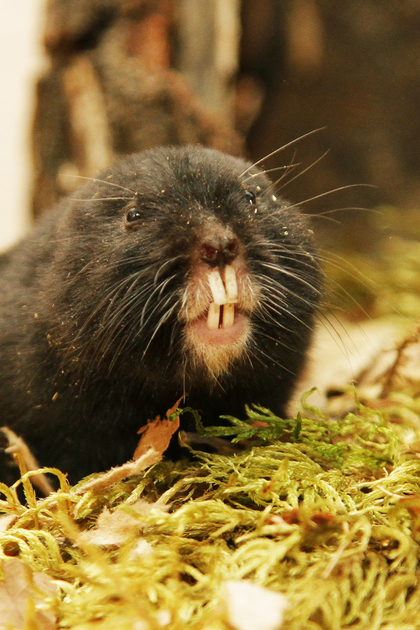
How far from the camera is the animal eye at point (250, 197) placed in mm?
2734

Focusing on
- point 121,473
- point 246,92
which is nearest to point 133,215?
point 121,473

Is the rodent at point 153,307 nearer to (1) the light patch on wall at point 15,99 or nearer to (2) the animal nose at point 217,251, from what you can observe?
(2) the animal nose at point 217,251

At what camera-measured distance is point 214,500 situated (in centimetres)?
216

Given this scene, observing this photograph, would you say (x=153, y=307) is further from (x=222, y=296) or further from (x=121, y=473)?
(x=121, y=473)

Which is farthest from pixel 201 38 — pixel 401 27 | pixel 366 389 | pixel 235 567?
pixel 235 567

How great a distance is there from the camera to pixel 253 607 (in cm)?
151

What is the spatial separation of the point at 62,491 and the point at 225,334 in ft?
2.92

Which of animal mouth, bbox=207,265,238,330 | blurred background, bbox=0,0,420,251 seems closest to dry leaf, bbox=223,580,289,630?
animal mouth, bbox=207,265,238,330

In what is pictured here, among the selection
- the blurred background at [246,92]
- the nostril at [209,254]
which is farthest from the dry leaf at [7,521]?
the blurred background at [246,92]

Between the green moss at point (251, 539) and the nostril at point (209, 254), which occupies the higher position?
the nostril at point (209, 254)

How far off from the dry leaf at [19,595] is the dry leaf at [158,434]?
70 cm

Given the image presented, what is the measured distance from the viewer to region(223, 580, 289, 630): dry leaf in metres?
1.48

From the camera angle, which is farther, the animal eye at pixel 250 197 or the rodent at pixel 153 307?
the animal eye at pixel 250 197

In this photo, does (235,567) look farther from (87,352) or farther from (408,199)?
(408,199)
